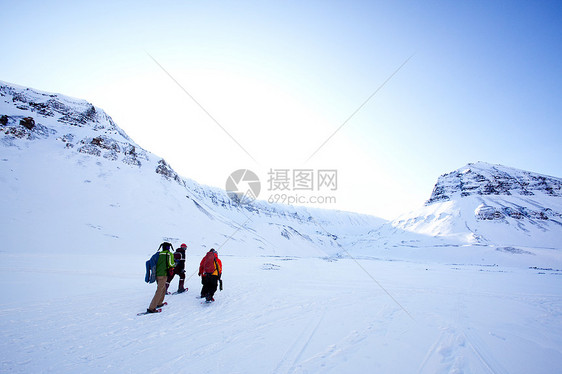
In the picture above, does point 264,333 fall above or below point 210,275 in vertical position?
below

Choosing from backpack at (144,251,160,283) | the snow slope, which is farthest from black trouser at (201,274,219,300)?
backpack at (144,251,160,283)

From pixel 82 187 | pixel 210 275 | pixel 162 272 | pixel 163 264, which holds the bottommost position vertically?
pixel 210 275

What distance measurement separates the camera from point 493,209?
7556cm

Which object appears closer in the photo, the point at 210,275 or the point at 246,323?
the point at 246,323

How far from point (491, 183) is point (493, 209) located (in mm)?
30045

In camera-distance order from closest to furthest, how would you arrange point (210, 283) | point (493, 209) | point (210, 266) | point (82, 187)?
point (210, 283)
point (210, 266)
point (82, 187)
point (493, 209)

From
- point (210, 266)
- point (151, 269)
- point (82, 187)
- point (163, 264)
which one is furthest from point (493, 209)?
point (82, 187)

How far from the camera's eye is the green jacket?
7.38 metres

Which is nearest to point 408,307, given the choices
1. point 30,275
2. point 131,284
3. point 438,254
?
point 131,284

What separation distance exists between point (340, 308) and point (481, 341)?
12.7ft

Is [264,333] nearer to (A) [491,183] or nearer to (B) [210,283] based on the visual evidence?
(B) [210,283]

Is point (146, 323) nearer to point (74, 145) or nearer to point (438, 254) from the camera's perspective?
point (74, 145)

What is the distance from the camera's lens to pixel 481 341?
18.1 feet
